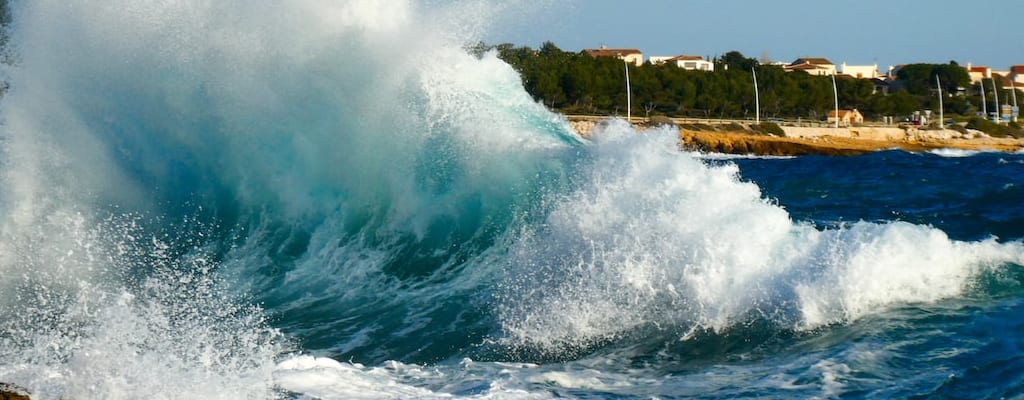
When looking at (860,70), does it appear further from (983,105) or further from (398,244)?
(398,244)

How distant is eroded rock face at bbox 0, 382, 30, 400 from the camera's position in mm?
6473

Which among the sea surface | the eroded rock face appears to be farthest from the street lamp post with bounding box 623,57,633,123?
the eroded rock face

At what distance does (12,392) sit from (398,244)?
8.17 m

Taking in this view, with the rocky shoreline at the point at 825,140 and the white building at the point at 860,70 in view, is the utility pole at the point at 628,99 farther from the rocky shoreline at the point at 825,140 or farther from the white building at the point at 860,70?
the white building at the point at 860,70

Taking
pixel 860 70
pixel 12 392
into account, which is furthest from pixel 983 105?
pixel 12 392

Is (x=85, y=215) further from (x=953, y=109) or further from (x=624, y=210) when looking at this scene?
(x=953, y=109)

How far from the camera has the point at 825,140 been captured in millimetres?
70062

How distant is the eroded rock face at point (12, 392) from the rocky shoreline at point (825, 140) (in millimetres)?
47681

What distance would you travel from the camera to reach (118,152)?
16.3 meters

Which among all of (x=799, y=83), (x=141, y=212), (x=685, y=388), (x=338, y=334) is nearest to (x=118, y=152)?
(x=141, y=212)

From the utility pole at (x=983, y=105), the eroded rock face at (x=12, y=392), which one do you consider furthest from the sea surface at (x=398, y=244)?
the utility pole at (x=983, y=105)

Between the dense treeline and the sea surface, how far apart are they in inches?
2129

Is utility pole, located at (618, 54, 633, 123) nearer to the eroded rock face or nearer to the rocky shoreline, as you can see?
the rocky shoreline

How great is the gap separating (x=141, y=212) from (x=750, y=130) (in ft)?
192
